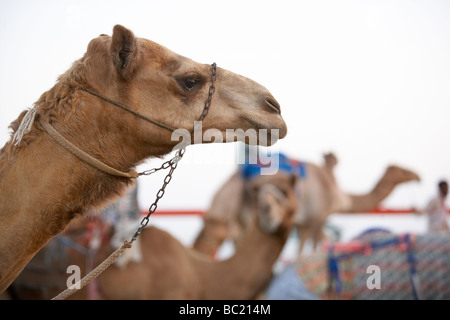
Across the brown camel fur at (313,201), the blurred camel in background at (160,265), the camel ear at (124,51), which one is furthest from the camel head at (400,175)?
the camel ear at (124,51)

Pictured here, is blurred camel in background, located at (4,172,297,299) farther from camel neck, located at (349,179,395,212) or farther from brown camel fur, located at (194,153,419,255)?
camel neck, located at (349,179,395,212)

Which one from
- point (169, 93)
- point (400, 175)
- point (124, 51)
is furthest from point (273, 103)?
point (400, 175)

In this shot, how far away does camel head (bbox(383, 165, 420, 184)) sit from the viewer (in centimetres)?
811

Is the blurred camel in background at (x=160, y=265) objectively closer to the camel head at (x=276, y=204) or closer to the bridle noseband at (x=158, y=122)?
the camel head at (x=276, y=204)

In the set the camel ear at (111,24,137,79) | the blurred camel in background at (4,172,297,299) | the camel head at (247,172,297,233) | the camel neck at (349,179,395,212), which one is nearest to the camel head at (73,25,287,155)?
the camel ear at (111,24,137,79)

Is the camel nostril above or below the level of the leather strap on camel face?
above

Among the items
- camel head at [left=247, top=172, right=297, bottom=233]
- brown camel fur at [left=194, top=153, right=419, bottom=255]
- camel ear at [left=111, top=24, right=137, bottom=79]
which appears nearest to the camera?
Result: camel ear at [left=111, top=24, right=137, bottom=79]

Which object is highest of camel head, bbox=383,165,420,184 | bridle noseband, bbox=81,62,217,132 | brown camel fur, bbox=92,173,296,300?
camel head, bbox=383,165,420,184

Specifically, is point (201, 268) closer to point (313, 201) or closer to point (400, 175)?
point (313, 201)

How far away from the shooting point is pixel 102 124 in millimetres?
1987

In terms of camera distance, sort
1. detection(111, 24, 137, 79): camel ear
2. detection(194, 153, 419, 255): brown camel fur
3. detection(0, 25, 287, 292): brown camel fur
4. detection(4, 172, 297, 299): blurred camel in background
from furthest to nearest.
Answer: detection(194, 153, 419, 255): brown camel fur
detection(4, 172, 297, 299): blurred camel in background
detection(111, 24, 137, 79): camel ear
detection(0, 25, 287, 292): brown camel fur

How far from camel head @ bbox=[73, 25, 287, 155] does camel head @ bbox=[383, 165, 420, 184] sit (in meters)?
6.64

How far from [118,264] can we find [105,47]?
92.4 inches
